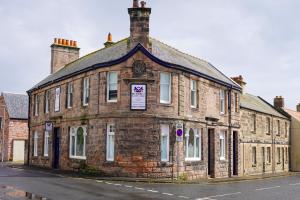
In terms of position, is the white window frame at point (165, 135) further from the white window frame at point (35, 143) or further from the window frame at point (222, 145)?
the white window frame at point (35, 143)

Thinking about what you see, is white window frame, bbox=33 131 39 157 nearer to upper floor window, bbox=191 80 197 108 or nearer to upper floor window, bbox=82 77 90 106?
upper floor window, bbox=82 77 90 106

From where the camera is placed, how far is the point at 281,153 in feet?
130

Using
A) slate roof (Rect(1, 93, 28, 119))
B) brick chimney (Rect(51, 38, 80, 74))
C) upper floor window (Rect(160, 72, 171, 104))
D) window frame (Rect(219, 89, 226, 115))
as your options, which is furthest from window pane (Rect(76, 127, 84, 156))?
slate roof (Rect(1, 93, 28, 119))

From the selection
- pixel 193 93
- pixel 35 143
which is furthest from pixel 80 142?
pixel 35 143


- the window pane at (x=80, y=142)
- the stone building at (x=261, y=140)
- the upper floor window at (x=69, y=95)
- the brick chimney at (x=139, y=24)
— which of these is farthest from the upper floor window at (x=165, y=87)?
the stone building at (x=261, y=140)

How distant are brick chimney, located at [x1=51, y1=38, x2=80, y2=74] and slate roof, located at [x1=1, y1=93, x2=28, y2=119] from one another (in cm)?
1139

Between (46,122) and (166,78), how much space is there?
1084 centimetres

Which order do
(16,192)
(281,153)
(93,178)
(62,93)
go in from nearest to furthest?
(16,192), (93,178), (62,93), (281,153)

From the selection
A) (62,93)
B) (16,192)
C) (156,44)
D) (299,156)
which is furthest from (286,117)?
(16,192)

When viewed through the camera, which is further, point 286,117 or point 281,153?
point 286,117

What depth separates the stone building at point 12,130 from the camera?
41125mm

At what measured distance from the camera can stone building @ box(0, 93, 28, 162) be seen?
41.1 metres

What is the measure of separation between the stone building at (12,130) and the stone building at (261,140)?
23467 mm

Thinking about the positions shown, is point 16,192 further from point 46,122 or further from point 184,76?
point 46,122
